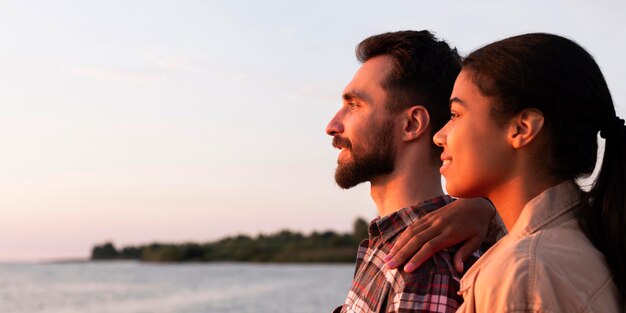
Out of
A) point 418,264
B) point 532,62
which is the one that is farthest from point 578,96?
point 418,264

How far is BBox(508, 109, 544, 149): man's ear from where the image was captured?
230cm

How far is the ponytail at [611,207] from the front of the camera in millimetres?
2168

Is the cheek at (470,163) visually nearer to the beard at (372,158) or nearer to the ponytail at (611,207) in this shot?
the ponytail at (611,207)

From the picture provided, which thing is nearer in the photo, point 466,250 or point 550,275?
point 550,275

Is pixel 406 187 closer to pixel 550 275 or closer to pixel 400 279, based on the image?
pixel 400 279

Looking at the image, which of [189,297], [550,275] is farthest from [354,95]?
[189,297]

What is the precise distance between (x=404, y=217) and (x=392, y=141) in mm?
259

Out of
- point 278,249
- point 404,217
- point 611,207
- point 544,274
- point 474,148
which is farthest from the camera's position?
point 278,249

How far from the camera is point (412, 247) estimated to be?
3.03m

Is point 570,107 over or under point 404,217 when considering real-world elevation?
over

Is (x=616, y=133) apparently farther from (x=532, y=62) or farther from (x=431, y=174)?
(x=431, y=174)

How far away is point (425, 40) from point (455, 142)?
1100mm

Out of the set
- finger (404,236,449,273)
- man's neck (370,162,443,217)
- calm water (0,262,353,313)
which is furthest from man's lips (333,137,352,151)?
calm water (0,262,353,313)

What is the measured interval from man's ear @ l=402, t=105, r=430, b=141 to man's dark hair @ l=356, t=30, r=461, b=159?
2cm
